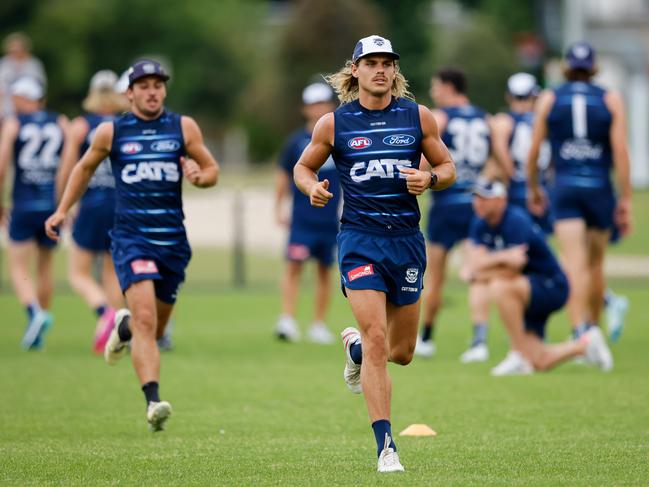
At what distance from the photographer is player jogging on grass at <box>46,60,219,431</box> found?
10.1 metres

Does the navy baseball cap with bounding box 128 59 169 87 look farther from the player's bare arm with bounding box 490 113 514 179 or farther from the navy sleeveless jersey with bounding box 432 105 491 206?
the player's bare arm with bounding box 490 113 514 179

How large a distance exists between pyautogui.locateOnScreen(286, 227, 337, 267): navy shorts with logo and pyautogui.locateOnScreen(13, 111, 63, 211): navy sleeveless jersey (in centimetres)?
287

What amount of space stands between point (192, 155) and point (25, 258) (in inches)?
211

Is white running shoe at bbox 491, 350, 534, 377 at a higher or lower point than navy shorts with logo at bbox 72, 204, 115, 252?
lower

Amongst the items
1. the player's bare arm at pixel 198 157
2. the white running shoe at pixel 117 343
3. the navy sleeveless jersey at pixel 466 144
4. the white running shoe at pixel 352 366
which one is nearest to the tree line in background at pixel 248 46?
the navy sleeveless jersey at pixel 466 144

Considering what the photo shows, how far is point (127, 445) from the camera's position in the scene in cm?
920

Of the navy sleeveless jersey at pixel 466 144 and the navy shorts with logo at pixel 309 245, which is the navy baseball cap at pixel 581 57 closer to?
the navy sleeveless jersey at pixel 466 144

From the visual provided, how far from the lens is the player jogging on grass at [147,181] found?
10125 mm

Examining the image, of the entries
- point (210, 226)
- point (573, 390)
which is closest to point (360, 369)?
point (573, 390)

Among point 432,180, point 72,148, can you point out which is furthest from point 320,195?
point 72,148

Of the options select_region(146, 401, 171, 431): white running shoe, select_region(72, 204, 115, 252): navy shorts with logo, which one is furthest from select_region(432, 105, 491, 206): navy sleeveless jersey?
select_region(146, 401, 171, 431): white running shoe

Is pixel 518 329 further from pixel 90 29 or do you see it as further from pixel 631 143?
pixel 90 29

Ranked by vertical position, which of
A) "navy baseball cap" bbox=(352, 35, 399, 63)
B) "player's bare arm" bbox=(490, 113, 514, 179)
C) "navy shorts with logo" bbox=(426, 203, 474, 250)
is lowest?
"navy shorts with logo" bbox=(426, 203, 474, 250)

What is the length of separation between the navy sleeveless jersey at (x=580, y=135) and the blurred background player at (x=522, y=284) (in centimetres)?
81
